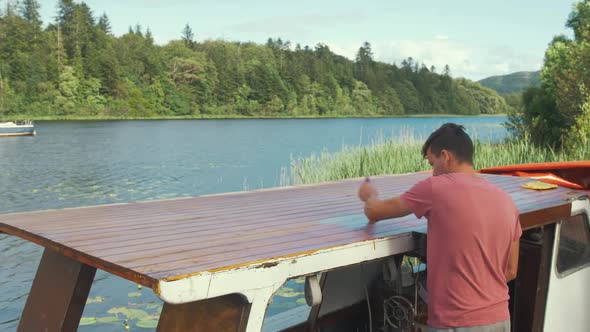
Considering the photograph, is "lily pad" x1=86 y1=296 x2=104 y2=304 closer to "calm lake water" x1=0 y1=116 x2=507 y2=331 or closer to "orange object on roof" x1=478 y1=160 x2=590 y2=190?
"calm lake water" x1=0 y1=116 x2=507 y2=331

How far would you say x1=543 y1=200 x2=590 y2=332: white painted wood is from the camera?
145 inches

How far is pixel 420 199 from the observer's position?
2623 millimetres

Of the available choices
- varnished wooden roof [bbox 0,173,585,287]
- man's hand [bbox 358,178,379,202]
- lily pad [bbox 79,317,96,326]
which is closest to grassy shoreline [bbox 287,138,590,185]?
lily pad [bbox 79,317,96,326]

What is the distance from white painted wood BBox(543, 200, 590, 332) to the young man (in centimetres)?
122

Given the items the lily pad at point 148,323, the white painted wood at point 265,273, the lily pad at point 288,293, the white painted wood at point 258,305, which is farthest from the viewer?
the lily pad at point 288,293

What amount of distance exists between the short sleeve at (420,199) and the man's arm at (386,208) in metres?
0.04

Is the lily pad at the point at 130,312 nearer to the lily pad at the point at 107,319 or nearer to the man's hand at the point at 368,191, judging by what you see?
the lily pad at the point at 107,319

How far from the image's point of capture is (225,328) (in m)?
2.32

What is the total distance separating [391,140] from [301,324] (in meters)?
11.0

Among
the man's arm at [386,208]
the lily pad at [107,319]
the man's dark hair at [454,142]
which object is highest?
the man's dark hair at [454,142]

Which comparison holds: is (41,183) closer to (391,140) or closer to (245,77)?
(391,140)

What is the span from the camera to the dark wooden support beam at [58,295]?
306cm

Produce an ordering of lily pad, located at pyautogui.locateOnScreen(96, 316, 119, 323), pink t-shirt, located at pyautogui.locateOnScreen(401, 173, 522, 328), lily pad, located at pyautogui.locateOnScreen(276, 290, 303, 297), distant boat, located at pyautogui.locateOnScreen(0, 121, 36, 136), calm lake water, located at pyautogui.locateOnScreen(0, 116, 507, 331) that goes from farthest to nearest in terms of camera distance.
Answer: distant boat, located at pyautogui.locateOnScreen(0, 121, 36, 136) < calm lake water, located at pyautogui.locateOnScreen(0, 116, 507, 331) < lily pad, located at pyautogui.locateOnScreen(276, 290, 303, 297) < lily pad, located at pyautogui.locateOnScreen(96, 316, 119, 323) < pink t-shirt, located at pyautogui.locateOnScreen(401, 173, 522, 328)

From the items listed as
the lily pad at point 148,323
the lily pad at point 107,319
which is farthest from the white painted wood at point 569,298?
the lily pad at point 107,319
